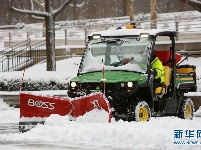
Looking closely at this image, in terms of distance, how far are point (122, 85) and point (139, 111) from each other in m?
0.67

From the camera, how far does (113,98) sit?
40.6 feet

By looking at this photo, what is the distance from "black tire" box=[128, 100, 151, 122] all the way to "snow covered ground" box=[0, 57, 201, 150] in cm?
72

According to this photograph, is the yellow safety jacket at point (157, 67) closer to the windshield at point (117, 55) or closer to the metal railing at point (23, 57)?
the windshield at point (117, 55)

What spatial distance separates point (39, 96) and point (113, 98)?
1.59 metres

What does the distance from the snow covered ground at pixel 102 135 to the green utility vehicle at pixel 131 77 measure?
0.82 meters

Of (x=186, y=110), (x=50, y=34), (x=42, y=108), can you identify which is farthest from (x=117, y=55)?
(x=50, y=34)

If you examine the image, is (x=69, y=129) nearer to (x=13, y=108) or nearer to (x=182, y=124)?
(x=182, y=124)

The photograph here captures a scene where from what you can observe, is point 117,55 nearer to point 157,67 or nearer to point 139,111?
point 157,67

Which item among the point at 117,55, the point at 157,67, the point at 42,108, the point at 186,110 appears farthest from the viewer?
the point at 186,110

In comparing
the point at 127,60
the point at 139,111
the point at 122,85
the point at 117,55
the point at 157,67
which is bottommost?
the point at 139,111

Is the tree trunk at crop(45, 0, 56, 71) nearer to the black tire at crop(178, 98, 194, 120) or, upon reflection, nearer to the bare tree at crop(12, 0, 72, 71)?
the bare tree at crop(12, 0, 72, 71)

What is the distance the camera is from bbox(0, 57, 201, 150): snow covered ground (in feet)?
31.7

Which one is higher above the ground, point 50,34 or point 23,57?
point 50,34

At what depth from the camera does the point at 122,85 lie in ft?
40.0
